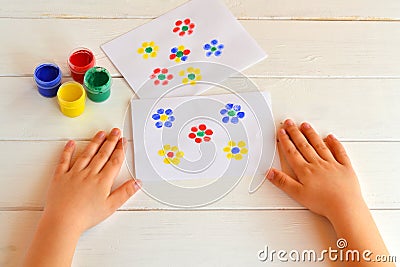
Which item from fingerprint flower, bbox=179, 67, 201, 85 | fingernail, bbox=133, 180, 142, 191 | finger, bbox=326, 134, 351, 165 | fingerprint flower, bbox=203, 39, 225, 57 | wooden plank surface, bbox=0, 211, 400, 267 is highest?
fingerprint flower, bbox=203, 39, 225, 57

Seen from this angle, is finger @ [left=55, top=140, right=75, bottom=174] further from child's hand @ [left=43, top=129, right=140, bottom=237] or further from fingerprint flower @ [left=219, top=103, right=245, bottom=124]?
fingerprint flower @ [left=219, top=103, right=245, bottom=124]

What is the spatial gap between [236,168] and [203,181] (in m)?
0.08

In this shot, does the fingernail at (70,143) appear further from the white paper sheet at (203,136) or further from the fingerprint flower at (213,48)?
the fingerprint flower at (213,48)

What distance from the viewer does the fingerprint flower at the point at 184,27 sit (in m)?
1.28

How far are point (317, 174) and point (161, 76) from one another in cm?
42

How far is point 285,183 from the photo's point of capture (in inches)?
42.7

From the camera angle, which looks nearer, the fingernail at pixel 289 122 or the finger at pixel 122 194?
the finger at pixel 122 194

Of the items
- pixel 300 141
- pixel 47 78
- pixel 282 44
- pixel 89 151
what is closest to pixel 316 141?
pixel 300 141

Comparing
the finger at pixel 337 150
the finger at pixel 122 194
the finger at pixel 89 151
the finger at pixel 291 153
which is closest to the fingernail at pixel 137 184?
the finger at pixel 122 194

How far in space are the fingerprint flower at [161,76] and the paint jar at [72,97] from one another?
0.17m

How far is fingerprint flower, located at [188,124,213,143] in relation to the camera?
45.0 inches

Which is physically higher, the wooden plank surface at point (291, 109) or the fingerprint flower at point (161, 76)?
the fingerprint flower at point (161, 76)

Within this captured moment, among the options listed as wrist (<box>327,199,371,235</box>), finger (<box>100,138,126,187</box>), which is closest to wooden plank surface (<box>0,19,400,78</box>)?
finger (<box>100,138,126,187</box>)

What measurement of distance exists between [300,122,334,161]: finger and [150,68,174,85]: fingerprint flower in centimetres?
32
